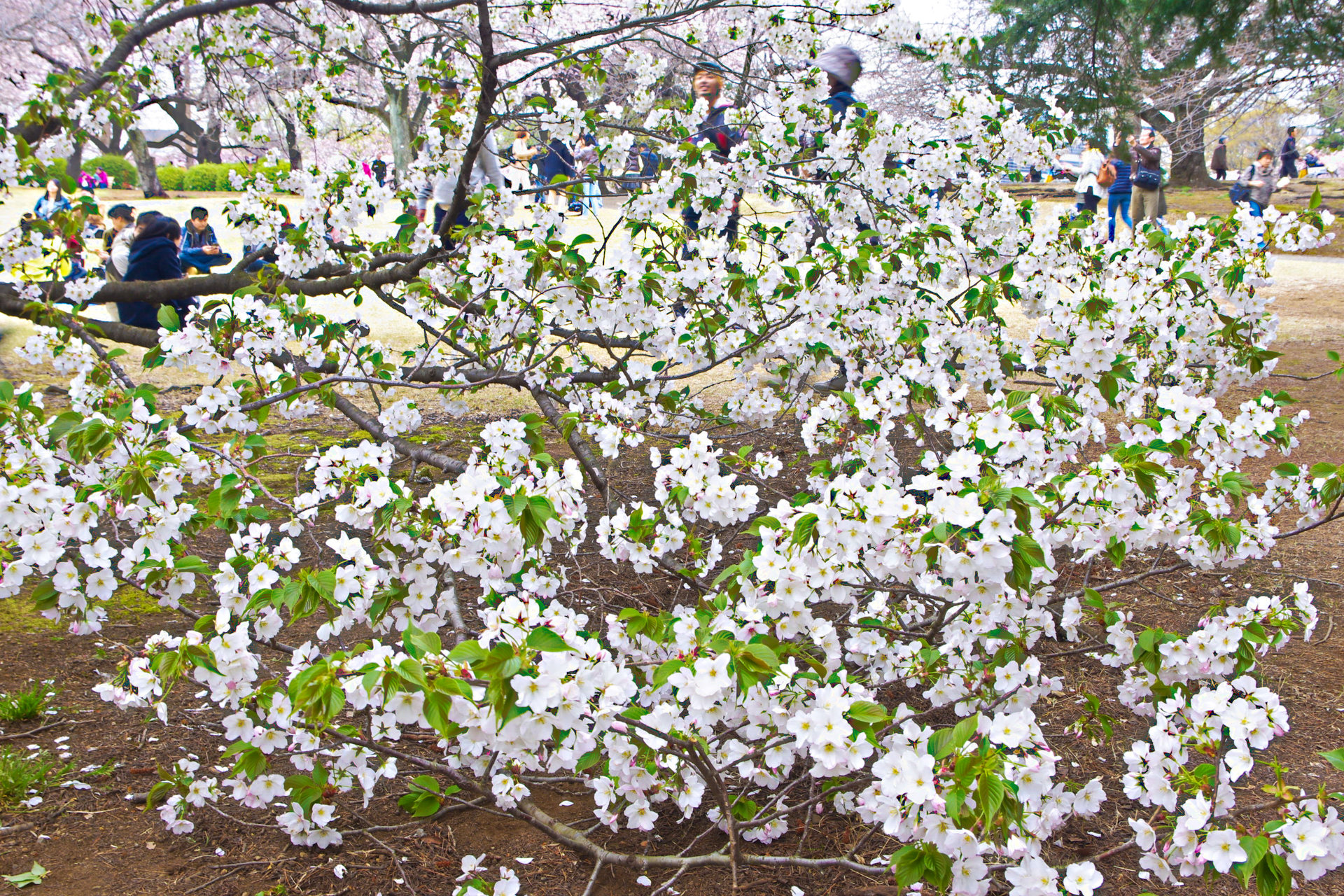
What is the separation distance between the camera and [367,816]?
2.37m

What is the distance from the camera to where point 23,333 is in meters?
8.40

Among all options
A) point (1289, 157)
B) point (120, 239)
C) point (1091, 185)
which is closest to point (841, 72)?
point (120, 239)

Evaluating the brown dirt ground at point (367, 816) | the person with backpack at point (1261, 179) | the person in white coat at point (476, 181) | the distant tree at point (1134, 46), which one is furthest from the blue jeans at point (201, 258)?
the person with backpack at point (1261, 179)

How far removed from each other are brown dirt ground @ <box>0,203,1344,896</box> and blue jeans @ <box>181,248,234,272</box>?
5.63 metres

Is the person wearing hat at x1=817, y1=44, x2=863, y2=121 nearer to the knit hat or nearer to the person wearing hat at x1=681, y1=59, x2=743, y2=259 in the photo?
the knit hat

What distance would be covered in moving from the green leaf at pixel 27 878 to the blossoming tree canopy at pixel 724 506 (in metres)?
0.29

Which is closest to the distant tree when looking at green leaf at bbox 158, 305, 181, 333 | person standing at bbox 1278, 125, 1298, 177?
green leaf at bbox 158, 305, 181, 333

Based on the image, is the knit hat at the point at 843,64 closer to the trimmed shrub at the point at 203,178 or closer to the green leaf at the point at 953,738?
the green leaf at the point at 953,738

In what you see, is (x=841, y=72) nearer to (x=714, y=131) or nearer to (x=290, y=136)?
(x=714, y=131)

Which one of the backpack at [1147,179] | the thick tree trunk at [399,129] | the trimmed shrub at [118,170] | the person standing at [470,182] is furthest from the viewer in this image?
the trimmed shrub at [118,170]

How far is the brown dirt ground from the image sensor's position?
2.11 m

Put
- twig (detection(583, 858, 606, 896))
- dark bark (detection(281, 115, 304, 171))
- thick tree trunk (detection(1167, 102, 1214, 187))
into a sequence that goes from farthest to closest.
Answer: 1. thick tree trunk (detection(1167, 102, 1214, 187))
2. dark bark (detection(281, 115, 304, 171))
3. twig (detection(583, 858, 606, 896))

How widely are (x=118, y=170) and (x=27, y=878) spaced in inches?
1073

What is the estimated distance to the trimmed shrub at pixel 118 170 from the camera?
78.7ft
